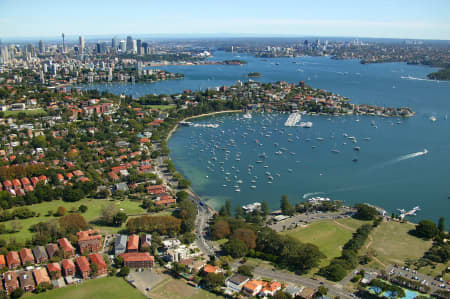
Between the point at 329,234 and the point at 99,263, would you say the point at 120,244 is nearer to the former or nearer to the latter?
the point at 99,263

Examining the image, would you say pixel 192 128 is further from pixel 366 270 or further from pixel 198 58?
pixel 198 58

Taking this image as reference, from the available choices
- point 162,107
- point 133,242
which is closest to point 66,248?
point 133,242

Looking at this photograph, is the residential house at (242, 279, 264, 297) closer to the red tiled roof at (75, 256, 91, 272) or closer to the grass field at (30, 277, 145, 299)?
the grass field at (30, 277, 145, 299)

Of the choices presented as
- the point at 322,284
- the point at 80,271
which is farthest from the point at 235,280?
the point at 80,271

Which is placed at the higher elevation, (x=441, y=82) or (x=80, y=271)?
(x=441, y=82)

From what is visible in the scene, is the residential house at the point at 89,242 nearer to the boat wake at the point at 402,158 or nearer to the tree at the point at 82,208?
the tree at the point at 82,208

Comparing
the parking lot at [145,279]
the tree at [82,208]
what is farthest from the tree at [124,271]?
the tree at [82,208]
